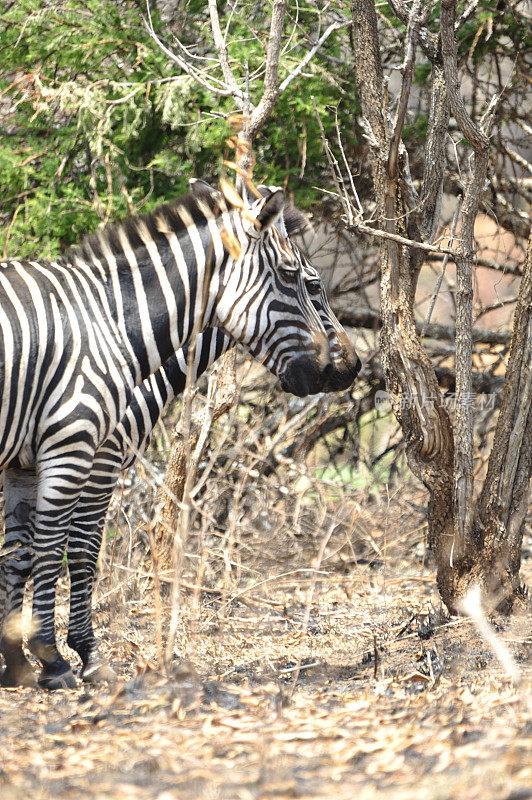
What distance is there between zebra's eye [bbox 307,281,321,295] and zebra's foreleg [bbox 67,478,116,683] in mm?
1530

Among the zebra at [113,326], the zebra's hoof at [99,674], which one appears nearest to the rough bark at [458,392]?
the zebra at [113,326]

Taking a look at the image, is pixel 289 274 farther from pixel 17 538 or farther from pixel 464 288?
pixel 17 538

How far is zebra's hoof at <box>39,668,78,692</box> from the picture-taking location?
Answer: 431 centimetres

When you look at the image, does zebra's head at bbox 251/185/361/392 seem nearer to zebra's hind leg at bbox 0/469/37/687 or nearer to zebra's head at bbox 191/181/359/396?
zebra's head at bbox 191/181/359/396

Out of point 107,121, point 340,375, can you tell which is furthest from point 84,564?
point 107,121

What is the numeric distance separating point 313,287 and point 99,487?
1.63 metres

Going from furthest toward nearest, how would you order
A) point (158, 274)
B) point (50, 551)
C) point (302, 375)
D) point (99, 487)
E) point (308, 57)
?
1. point (308, 57)
2. point (99, 487)
3. point (302, 375)
4. point (158, 274)
5. point (50, 551)

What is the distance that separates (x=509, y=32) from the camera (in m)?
7.09

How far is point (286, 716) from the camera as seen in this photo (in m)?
3.27

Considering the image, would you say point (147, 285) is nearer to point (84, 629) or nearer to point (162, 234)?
point (162, 234)

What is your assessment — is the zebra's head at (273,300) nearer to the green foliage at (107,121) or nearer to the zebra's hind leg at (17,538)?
the zebra's hind leg at (17,538)

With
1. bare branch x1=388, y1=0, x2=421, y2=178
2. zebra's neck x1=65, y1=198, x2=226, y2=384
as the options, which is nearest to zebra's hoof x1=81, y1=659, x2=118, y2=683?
zebra's neck x1=65, y1=198, x2=226, y2=384

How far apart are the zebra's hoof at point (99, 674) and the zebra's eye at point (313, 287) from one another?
2.28m

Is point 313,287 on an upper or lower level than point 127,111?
lower
